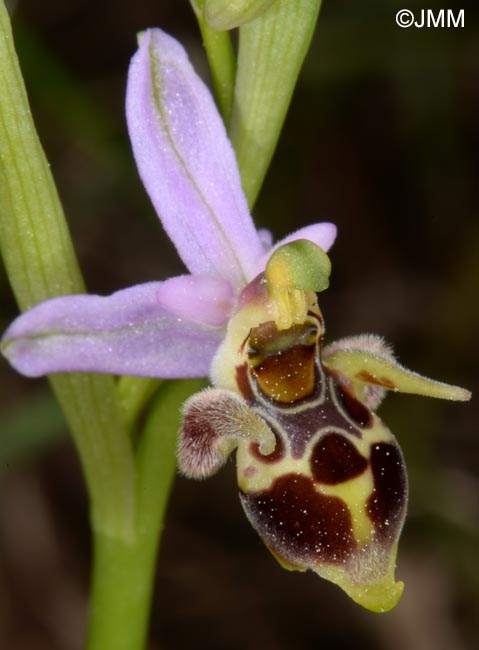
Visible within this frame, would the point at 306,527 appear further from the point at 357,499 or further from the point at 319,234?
the point at 319,234

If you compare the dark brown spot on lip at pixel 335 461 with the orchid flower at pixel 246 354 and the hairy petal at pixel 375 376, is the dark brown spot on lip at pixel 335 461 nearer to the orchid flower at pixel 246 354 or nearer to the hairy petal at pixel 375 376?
the orchid flower at pixel 246 354

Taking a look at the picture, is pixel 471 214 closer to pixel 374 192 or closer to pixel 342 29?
pixel 374 192

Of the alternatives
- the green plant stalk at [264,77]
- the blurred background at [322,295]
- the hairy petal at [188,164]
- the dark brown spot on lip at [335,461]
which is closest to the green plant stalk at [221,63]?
the green plant stalk at [264,77]

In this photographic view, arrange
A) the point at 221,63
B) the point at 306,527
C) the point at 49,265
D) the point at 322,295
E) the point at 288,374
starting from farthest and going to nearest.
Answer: the point at 322,295 → the point at 221,63 → the point at 49,265 → the point at 288,374 → the point at 306,527

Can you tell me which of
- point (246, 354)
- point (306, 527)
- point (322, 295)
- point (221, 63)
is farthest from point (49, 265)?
point (322, 295)

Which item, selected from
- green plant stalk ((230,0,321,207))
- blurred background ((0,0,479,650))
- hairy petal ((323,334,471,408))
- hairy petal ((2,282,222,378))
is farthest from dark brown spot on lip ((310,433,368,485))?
blurred background ((0,0,479,650))

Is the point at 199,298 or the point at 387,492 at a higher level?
the point at 199,298
